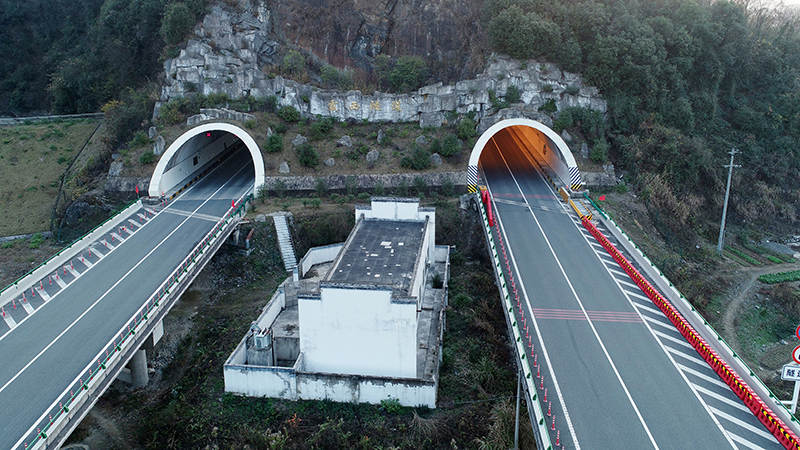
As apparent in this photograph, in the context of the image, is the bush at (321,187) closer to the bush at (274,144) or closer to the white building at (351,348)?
the bush at (274,144)

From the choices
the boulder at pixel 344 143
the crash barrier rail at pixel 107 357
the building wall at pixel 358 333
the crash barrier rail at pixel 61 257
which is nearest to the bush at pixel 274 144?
the boulder at pixel 344 143

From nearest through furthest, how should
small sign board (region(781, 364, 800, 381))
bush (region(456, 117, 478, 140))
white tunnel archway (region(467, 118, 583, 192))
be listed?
small sign board (region(781, 364, 800, 381)), white tunnel archway (region(467, 118, 583, 192)), bush (region(456, 117, 478, 140))

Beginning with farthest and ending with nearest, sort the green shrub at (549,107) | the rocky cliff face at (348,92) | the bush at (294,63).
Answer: the bush at (294,63)
the rocky cliff face at (348,92)
the green shrub at (549,107)

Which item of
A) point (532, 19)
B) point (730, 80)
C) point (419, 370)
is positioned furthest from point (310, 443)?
point (730, 80)

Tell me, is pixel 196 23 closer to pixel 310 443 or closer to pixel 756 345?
pixel 310 443

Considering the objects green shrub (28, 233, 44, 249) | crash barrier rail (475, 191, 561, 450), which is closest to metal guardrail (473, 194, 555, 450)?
crash barrier rail (475, 191, 561, 450)

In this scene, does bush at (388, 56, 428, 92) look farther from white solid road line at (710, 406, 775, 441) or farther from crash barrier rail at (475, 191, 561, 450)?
white solid road line at (710, 406, 775, 441)
